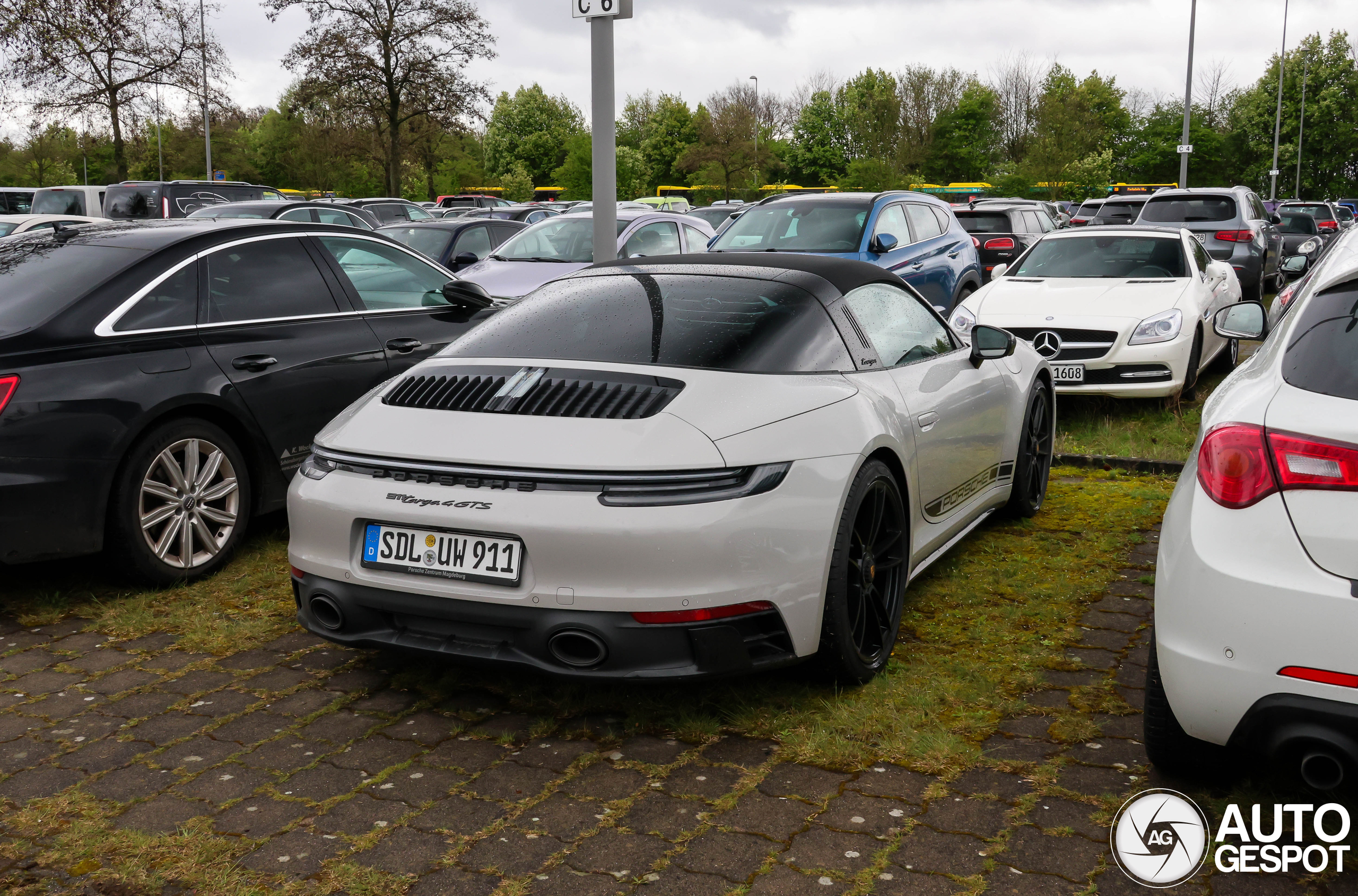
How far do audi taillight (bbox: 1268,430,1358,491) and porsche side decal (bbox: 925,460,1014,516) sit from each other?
1.89m

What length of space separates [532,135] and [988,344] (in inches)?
4154

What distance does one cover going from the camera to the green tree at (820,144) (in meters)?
91.9

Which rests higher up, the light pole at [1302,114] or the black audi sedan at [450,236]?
the light pole at [1302,114]

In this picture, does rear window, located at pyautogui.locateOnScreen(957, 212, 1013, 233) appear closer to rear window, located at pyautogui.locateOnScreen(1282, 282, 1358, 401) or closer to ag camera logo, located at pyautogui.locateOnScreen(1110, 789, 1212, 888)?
rear window, located at pyautogui.locateOnScreen(1282, 282, 1358, 401)

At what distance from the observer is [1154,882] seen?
2.85 metres

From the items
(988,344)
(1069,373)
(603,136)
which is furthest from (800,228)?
(988,344)

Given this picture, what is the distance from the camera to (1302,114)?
7281 cm

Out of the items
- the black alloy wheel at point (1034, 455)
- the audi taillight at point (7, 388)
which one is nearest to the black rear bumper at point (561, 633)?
Result: the audi taillight at point (7, 388)

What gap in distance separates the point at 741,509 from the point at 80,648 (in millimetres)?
2827

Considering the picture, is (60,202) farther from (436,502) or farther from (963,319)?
(436,502)

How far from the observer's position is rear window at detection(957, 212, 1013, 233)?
1828 cm

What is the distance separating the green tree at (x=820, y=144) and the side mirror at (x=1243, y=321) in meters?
88.9

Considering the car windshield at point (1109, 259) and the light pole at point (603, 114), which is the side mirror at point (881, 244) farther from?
the light pole at point (603, 114)

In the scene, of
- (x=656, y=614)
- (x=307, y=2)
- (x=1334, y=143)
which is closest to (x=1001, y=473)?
(x=656, y=614)
